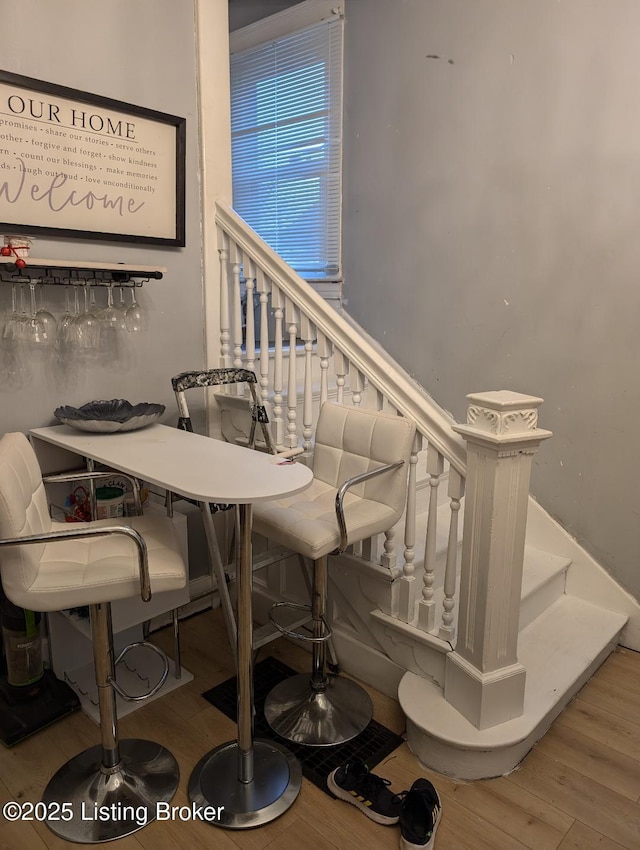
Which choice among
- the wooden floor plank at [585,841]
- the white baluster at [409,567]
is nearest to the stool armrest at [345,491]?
the white baluster at [409,567]

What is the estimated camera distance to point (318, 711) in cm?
210

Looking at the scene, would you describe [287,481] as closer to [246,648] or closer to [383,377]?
[246,648]

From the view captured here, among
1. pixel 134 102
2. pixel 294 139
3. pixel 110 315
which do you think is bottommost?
pixel 110 315

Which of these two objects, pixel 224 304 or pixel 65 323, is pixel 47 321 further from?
pixel 224 304

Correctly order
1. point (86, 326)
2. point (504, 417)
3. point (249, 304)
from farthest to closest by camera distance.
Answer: point (249, 304)
point (86, 326)
point (504, 417)

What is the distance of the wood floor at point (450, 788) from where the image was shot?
64.9 inches

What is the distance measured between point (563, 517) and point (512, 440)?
1.29 metres

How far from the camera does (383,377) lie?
2.17 m

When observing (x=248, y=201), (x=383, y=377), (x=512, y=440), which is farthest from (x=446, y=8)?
(x=512, y=440)

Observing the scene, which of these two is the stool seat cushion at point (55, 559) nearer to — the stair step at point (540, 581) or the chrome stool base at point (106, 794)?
the chrome stool base at point (106, 794)

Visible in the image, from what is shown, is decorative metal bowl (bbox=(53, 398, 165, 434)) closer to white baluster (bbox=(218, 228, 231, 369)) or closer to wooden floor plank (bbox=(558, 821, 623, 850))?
white baluster (bbox=(218, 228, 231, 369))

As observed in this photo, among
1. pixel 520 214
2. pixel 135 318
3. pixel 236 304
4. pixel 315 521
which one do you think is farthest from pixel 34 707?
pixel 520 214

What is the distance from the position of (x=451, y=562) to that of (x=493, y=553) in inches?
9.7

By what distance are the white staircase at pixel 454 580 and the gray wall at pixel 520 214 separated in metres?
0.33
